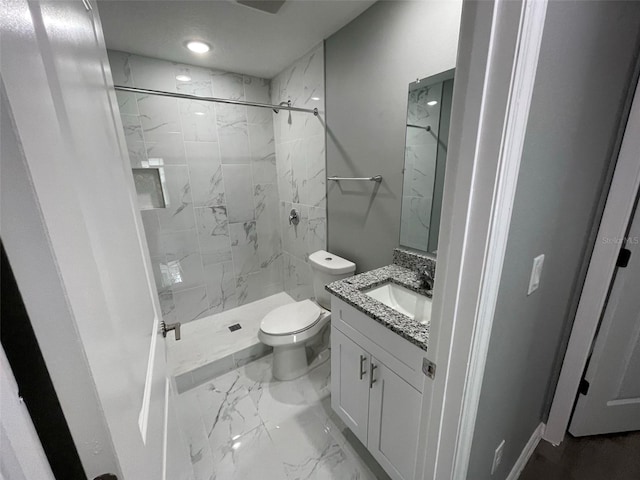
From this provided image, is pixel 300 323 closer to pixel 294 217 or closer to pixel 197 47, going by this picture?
pixel 294 217

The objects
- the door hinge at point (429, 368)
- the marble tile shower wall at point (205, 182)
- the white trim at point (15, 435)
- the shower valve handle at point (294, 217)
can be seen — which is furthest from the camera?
the shower valve handle at point (294, 217)

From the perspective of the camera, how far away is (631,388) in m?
1.34

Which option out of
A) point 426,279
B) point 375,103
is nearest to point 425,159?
point 375,103

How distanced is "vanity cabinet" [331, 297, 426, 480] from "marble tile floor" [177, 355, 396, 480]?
22 centimetres

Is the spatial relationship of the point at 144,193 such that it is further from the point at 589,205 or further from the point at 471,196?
the point at 589,205

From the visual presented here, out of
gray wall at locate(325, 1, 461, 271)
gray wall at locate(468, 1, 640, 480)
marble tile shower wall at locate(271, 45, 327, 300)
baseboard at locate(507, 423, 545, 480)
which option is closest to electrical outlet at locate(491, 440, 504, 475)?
gray wall at locate(468, 1, 640, 480)

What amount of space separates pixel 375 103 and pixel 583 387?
1893 mm

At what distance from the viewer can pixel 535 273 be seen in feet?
2.69

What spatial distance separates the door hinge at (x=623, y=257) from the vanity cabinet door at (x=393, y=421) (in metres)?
1.07

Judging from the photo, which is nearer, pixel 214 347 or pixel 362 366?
pixel 362 366

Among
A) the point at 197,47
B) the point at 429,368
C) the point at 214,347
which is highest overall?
the point at 197,47

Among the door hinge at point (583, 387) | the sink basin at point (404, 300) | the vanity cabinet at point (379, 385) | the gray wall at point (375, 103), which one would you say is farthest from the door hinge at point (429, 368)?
the door hinge at point (583, 387)

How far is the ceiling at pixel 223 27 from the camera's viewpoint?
1.40 m

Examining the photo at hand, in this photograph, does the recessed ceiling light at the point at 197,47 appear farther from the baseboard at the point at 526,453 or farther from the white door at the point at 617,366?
the baseboard at the point at 526,453
